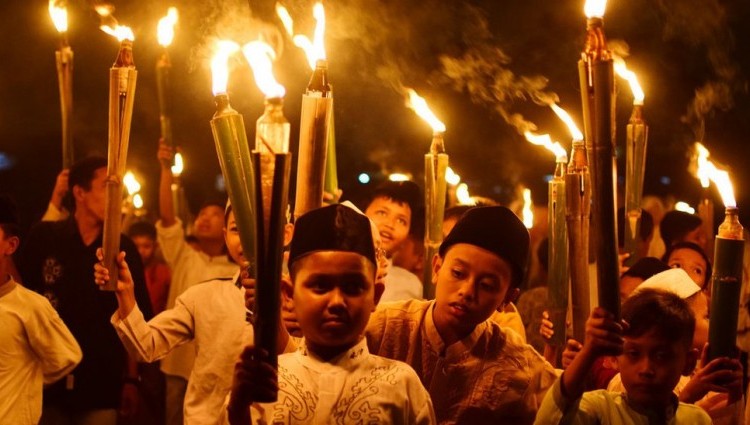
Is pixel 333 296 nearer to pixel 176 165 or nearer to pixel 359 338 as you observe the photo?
pixel 359 338

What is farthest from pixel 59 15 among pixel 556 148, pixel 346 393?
pixel 346 393

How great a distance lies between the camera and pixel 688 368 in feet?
10.5

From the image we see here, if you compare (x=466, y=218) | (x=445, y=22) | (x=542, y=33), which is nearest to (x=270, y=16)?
(x=466, y=218)

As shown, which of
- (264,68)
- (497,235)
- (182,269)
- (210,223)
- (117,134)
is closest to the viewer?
(264,68)

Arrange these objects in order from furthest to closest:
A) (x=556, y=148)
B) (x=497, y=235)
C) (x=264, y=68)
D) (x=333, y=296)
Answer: (x=556, y=148)
(x=497, y=235)
(x=333, y=296)
(x=264, y=68)

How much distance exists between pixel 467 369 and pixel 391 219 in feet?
7.56

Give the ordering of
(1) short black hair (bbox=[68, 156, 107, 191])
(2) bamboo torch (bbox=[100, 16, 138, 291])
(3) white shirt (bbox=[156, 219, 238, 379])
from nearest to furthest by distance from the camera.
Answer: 1. (2) bamboo torch (bbox=[100, 16, 138, 291])
2. (1) short black hair (bbox=[68, 156, 107, 191])
3. (3) white shirt (bbox=[156, 219, 238, 379])

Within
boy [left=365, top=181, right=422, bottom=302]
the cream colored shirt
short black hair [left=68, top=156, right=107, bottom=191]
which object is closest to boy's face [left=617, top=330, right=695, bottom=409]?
the cream colored shirt

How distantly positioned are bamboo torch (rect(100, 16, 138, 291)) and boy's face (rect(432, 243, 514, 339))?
Result: 1.18m

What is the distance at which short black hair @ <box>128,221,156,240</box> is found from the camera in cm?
716

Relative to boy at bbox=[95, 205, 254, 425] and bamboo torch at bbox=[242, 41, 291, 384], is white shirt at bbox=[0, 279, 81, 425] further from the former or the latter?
bamboo torch at bbox=[242, 41, 291, 384]

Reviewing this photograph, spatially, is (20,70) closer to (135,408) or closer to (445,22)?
(445,22)

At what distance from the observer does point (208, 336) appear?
4.32 m

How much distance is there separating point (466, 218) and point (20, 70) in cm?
866
